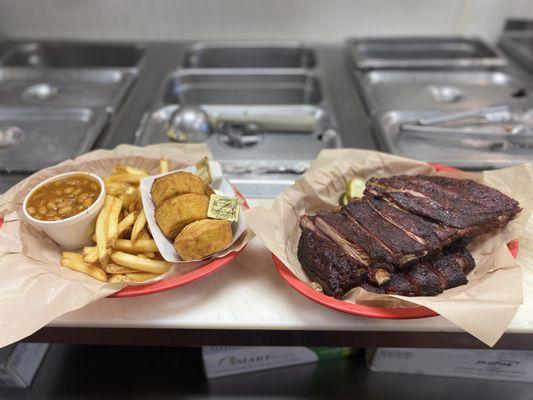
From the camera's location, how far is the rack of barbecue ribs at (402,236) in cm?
124

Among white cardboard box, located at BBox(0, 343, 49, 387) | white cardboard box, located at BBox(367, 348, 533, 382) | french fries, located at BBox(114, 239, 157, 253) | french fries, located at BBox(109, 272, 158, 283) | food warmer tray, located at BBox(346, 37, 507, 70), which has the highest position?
food warmer tray, located at BBox(346, 37, 507, 70)

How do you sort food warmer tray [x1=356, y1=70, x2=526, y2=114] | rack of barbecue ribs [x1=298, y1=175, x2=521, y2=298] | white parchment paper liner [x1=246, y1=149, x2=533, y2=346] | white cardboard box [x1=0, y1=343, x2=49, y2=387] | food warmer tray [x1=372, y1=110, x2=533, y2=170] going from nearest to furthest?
white parchment paper liner [x1=246, y1=149, x2=533, y2=346]
rack of barbecue ribs [x1=298, y1=175, x2=521, y2=298]
white cardboard box [x1=0, y1=343, x2=49, y2=387]
food warmer tray [x1=372, y1=110, x2=533, y2=170]
food warmer tray [x1=356, y1=70, x2=526, y2=114]

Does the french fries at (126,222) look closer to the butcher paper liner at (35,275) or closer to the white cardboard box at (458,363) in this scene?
the butcher paper liner at (35,275)

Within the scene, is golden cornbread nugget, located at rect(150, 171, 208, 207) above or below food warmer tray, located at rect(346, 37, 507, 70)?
below

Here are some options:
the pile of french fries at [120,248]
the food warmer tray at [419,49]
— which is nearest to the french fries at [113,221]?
the pile of french fries at [120,248]

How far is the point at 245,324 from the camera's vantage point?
126 cm

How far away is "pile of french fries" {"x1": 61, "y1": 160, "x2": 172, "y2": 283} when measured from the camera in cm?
128

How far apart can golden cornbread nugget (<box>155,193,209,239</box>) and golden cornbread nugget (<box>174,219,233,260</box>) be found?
4 cm

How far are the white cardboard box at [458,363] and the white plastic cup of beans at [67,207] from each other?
43.4 inches

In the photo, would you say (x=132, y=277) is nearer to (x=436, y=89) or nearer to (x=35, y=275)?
(x=35, y=275)

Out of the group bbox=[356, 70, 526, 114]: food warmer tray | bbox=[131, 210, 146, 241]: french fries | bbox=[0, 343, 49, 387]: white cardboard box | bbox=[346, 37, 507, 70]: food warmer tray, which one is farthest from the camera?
bbox=[346, 37, 507, 70]: food warmer tray

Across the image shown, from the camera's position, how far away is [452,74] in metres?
2.70

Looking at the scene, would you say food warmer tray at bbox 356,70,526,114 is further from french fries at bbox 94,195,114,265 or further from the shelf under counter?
french fries at bbox 94,195,114,265

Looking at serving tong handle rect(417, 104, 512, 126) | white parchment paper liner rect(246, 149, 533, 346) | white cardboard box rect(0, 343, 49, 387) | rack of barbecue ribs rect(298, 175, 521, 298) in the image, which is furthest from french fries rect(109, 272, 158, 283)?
serving tong handle rect(417, 104, 512, 126)
